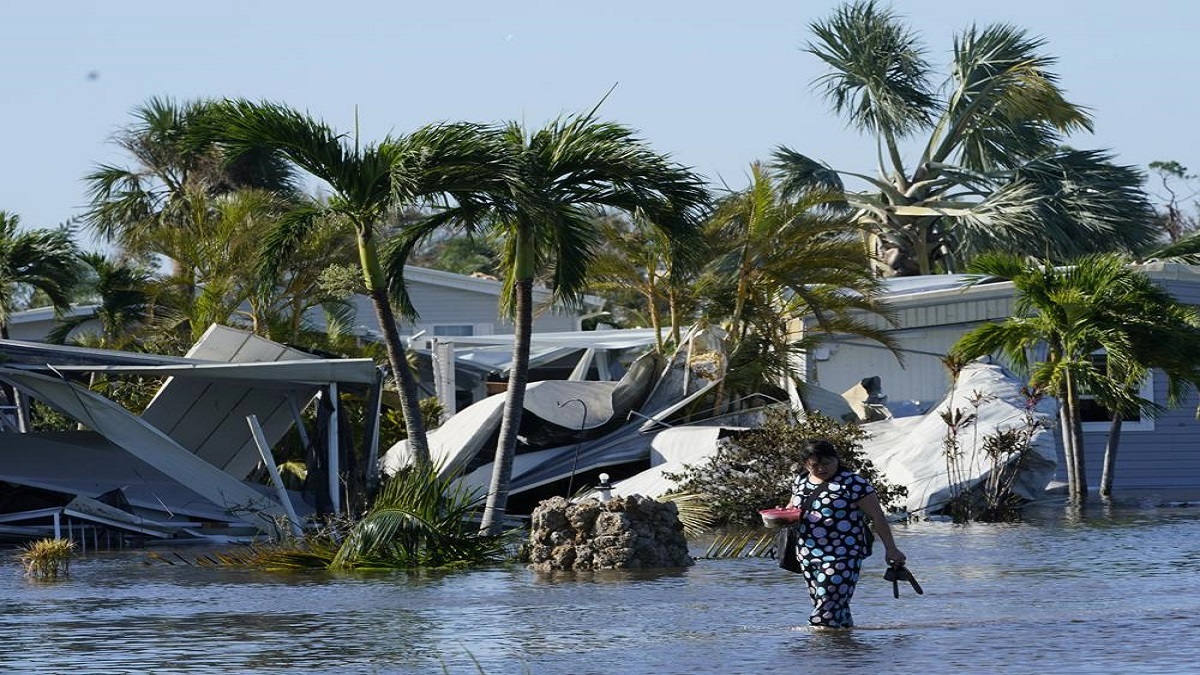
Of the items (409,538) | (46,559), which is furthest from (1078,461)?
(46,559)

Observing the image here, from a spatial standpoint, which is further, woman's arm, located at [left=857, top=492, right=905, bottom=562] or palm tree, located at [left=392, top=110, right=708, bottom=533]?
palm tree, located at [left=392, top=110, right=708, bottom=533]

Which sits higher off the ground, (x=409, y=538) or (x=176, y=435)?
(x=176, y=435)

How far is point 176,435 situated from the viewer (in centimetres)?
2325

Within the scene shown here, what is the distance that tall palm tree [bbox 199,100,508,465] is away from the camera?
677 inches

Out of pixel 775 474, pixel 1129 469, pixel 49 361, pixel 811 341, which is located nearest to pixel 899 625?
pixel 775 474

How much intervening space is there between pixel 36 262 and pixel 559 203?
519 inches

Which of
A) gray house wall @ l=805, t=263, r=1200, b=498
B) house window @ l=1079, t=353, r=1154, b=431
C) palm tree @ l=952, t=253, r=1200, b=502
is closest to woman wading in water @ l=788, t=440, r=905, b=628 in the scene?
palm tree @ l=952, t=253, r=1200, b=502

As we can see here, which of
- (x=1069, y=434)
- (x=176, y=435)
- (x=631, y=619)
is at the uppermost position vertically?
(x=176, y=435)

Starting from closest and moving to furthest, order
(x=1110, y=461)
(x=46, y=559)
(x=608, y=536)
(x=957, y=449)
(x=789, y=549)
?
(x=789, y=549)
(x=608, y=536)
(x=46, y=559)
(x=957, y=449)
(x=1110, y=461)

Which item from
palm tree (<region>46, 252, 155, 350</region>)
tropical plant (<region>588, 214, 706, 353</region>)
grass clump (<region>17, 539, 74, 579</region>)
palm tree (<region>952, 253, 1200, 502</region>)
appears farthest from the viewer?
palm tree (<region>46, 252, 155, 350</region>)

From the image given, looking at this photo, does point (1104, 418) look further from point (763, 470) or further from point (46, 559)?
point (46, 559)

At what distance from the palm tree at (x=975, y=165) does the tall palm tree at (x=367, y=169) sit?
22.0 metres

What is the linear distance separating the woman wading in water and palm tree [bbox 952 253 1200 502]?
1208 centimetres

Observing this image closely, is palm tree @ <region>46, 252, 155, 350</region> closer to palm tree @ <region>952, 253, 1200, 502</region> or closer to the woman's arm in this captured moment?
palm tree @ <region>952, 253, 1200, 502</region>
